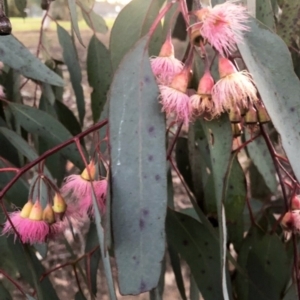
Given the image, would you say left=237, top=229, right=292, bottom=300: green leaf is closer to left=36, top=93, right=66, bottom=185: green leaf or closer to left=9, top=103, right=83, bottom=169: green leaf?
left=9, top=103, right=83, bottom=169: green leaf

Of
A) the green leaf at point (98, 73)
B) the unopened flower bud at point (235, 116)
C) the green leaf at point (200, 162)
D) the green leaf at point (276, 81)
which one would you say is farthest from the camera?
the green leaf at point (98, 73)

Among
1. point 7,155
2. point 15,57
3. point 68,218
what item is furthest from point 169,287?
point 15,57

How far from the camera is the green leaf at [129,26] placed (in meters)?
0.56

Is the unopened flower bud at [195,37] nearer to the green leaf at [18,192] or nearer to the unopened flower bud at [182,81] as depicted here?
the unopened flower bud at [182,81]

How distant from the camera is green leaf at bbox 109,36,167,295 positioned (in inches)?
15.5

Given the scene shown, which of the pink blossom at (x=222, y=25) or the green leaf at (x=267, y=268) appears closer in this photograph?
the pink blossom at (x=222, y=25)

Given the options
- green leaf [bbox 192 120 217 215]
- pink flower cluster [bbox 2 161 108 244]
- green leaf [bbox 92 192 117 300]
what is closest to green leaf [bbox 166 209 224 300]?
green leaf [bbox 192 120 217 215]

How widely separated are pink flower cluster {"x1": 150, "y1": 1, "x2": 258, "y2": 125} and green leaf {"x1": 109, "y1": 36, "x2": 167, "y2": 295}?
0.07ft

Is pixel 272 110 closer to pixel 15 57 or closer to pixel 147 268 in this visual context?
pixel 147 268

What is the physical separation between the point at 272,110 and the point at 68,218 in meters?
0.35

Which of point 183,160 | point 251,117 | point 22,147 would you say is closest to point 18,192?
point 22,147

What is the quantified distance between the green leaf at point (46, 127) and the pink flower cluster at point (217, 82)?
38cm

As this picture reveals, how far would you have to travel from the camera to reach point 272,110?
0.39m

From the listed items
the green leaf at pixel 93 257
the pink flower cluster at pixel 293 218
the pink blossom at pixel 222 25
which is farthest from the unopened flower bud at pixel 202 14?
the green leaf at pixel 93 257
